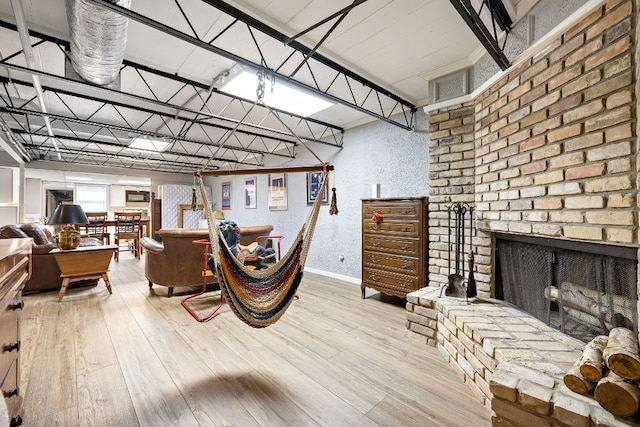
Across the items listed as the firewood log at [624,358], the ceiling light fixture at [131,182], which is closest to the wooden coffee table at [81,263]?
the firewood log at [624,358]

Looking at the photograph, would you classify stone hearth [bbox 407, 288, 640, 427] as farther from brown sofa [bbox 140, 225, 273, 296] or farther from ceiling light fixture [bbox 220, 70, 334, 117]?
brown sofa [bbox 140, 225, 273, 296]

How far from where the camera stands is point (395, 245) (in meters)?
3.10

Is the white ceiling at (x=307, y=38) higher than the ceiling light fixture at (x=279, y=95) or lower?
higher

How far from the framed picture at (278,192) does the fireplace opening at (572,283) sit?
4236 millimetres

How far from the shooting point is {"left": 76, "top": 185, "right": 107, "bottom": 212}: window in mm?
9625

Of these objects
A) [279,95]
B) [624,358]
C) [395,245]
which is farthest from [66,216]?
[624,358]

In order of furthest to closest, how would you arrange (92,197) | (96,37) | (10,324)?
1. (92,197)
2. (96,37)
3. (10,324)

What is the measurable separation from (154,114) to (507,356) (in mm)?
4716

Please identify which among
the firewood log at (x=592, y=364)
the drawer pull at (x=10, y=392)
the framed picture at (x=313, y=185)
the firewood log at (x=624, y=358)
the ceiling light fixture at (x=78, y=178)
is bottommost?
the drawer pull at (x=10, y=392)

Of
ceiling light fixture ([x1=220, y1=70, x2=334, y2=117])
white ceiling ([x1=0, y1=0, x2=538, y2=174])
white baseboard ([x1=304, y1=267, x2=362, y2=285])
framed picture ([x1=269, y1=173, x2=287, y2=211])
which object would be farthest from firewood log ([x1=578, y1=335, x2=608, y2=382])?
framed picture ([x1=269, y1=173, x2=287, y2=211])

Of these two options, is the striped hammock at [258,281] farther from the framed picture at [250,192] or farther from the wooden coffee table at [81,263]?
the framed picture at [250,192]

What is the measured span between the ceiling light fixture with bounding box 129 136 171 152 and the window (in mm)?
6242

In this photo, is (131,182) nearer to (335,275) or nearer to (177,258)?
(177,258)

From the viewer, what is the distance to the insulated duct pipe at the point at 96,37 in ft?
5.07
